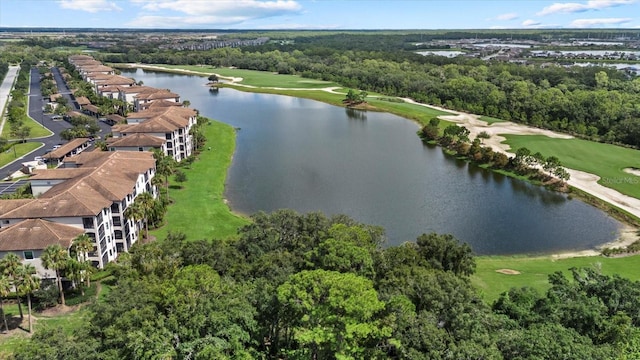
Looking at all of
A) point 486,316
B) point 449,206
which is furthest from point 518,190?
point 486,316

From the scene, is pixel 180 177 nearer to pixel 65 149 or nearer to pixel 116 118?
pixel 65 149

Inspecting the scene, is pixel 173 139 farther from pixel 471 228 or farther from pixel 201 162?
pixel 471 228

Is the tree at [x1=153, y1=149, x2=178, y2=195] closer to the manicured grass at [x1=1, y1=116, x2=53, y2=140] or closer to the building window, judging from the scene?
the building window

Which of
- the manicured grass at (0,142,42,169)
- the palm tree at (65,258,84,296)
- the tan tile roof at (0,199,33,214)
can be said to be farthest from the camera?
the manicured grass at (0,142,42,169)

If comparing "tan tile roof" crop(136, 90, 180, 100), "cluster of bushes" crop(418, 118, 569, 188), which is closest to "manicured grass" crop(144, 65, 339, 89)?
"tan tile roof" crop(136, 90, 180, 100)

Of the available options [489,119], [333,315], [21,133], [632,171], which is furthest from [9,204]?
[489,119]

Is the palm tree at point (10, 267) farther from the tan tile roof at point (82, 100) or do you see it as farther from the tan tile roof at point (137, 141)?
the tan tile roof at point (82, 100)

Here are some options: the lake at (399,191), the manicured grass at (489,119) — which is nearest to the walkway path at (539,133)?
the manicured grass at (489,119)
